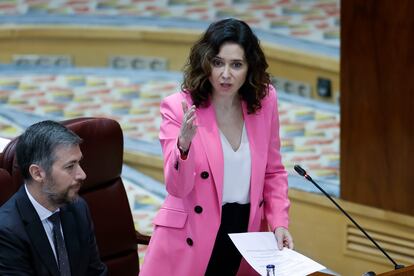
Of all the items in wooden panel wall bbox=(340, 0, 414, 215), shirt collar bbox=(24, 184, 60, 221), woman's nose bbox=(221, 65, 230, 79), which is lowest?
wooden panel wall bbox=(340, 0, 414, 215)

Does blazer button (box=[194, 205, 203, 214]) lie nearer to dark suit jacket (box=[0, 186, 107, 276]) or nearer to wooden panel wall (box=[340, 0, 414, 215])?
dark suit jacket (box=[0, 186, 107, 276])

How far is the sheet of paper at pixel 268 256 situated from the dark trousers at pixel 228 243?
54 millimetres

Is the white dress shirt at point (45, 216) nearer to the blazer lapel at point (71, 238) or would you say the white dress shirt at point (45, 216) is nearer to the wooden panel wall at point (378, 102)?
the blazer lapel at point (71, 238)

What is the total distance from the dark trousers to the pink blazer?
0.02 metres

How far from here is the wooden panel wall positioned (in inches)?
129

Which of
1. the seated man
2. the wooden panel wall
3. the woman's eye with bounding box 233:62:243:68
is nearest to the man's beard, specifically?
the seated man

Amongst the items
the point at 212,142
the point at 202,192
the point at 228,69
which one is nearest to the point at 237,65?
the point at 228,69

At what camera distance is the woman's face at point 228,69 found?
7.32 ft

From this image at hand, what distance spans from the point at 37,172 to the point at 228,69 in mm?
459

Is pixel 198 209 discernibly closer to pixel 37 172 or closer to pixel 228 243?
pixel 228 243

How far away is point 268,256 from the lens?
2.23 metres

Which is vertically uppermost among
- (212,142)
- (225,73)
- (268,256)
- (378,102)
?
(225,73)

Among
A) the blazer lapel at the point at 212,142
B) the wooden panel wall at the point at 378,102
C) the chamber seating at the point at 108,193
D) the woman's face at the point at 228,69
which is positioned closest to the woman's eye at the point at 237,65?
the woman's face at the point at 228,69

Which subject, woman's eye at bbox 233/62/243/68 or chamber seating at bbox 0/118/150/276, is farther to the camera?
chamber seating at bbox 0/118/150/276
